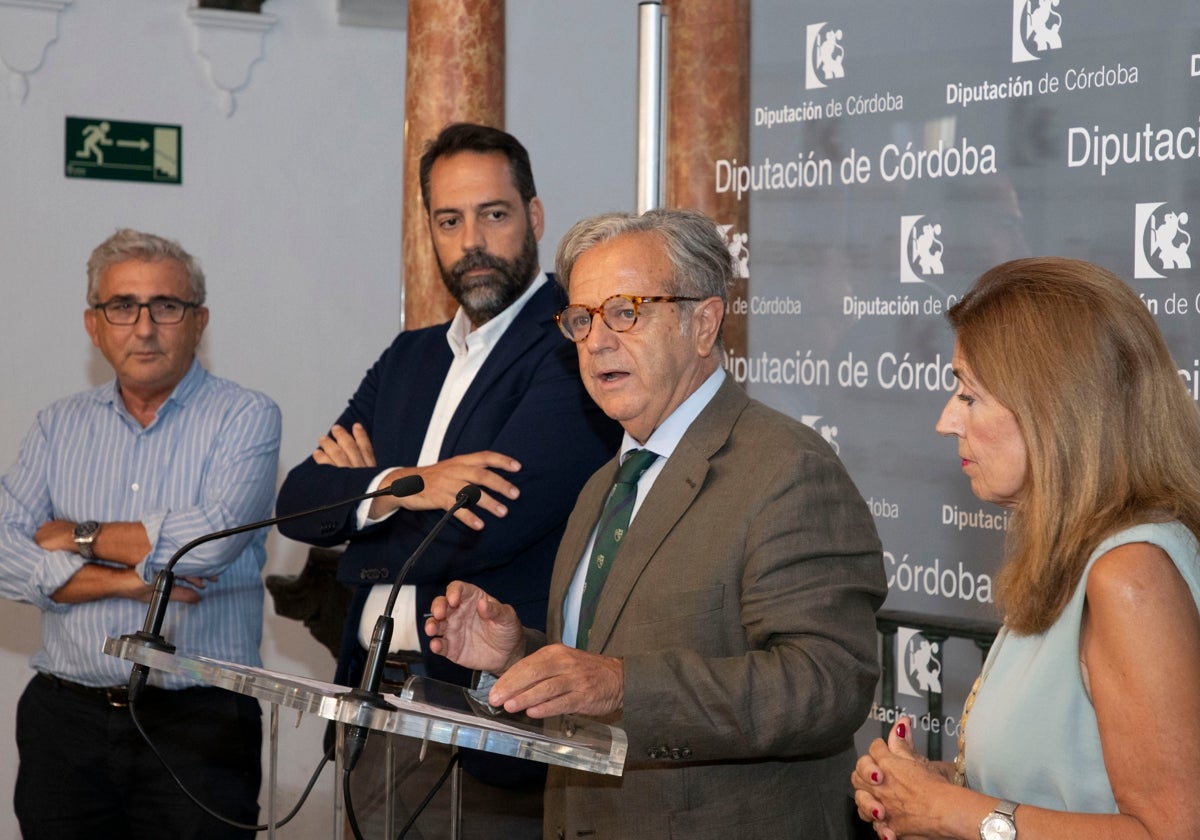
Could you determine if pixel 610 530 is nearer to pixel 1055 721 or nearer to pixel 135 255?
pixel 1055 721

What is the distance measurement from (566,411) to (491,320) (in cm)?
32

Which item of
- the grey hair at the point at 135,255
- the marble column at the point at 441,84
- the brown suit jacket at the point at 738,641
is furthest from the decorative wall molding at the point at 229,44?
the brown suit jacket at the point at 738,641

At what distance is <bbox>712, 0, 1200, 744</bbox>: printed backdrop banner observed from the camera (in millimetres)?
2389

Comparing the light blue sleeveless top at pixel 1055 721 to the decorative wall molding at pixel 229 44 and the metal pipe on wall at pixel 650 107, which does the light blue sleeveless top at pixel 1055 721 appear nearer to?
the metal pipe on wall at pixel 650 107

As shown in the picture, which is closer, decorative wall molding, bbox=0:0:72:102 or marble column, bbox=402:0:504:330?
marble column, bbox=402:0:504:330

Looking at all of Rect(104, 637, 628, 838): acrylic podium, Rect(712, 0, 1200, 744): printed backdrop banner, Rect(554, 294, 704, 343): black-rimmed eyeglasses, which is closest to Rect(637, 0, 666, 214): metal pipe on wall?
Rect(712, 0, 1200, 744): printed backdrop banner

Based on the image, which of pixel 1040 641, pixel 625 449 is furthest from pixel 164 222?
pixel 1040 641

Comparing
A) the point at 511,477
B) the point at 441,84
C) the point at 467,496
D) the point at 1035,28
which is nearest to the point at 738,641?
the point at 467,496

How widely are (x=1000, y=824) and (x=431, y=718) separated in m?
0.63

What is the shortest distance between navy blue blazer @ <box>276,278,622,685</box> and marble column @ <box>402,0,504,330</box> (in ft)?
3.76

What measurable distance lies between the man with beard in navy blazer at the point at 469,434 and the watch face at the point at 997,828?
121 centimetres

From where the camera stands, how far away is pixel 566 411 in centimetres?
271

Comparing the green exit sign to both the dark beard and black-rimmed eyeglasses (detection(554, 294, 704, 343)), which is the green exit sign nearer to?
the dark beard

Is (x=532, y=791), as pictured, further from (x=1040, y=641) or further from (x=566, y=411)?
(x=1040, y=641)
